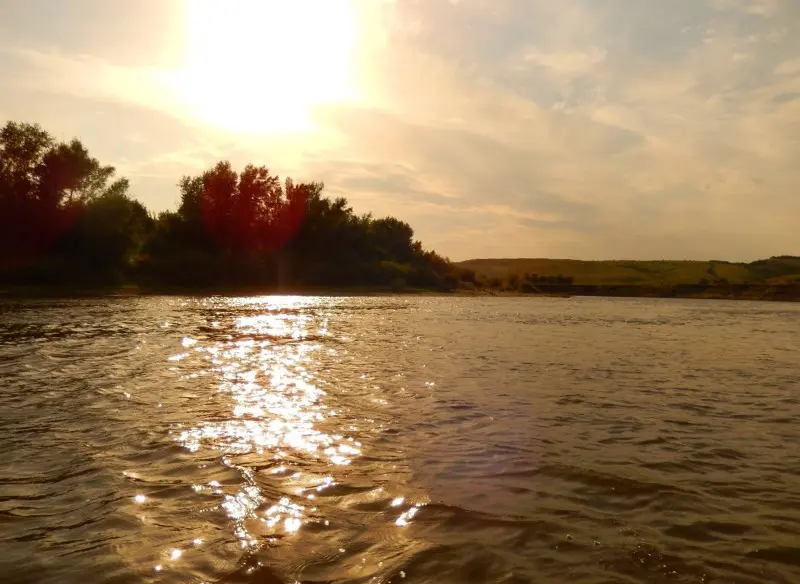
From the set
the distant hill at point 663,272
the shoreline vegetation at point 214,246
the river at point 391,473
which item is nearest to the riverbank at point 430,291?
the shoreline vegetation at point 214,246

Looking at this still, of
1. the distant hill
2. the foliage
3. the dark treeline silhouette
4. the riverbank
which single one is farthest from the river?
the distant hill

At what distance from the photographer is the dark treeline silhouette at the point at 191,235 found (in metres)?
64.0

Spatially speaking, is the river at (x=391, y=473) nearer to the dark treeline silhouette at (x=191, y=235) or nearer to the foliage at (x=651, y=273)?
the dark treeline silhouette at (x=191, y=235)

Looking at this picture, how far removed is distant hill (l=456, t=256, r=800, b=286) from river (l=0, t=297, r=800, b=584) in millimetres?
106653

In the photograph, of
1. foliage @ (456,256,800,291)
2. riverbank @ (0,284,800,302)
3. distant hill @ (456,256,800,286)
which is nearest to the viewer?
riverbank @ (0,284,800,302)

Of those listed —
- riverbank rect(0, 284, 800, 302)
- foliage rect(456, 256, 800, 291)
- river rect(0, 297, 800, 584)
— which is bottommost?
river rect(0, 297, 800, 584)

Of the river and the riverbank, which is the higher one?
the riverbank

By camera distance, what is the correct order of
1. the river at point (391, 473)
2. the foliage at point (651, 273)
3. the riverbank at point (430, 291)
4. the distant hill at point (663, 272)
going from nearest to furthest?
1. the river at point (391, 473)
2. the riverbank at point (430, 291)
3. the foliage at point (651, 273)
4. the distant hill at point (663, 272)

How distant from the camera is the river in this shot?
19.1 feet

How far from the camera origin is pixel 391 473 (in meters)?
8.50

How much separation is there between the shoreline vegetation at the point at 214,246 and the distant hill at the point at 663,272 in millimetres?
2460

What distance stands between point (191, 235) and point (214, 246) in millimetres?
3334

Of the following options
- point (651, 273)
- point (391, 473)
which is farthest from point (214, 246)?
point (651, 273)

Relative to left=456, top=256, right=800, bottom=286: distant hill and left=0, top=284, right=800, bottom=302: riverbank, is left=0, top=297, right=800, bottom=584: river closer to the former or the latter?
left=0, top=284, right=800, bottom=302: riverbank
